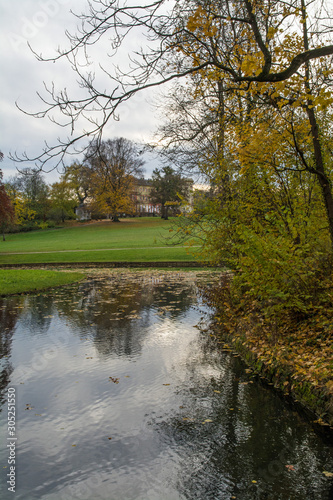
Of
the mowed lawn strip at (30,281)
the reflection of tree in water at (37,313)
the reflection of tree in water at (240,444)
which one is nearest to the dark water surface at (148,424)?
the reflection of tree in water at (240,444)

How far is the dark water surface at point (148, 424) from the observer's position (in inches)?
155

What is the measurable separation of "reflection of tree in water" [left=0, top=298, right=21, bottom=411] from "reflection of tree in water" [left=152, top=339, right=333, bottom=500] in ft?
8.79

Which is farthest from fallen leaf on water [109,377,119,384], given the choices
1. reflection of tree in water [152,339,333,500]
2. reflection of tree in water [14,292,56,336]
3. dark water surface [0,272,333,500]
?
reflection of tree in water [14,292,56,336]

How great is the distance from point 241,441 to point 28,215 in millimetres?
77158

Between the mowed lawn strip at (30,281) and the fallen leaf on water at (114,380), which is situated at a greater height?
the fallen leaf on water at (114,380)

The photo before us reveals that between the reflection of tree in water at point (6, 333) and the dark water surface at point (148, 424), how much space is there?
53 millimetres

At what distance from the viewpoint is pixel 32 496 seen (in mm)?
3768

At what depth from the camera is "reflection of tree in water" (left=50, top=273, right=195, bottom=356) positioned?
358 inches

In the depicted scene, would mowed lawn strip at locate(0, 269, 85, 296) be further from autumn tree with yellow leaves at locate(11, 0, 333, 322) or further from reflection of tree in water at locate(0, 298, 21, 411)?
autumn tree with yellow leaves at locate(11, 0, 333, 322)

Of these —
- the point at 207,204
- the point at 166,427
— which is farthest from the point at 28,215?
the point at 166,427

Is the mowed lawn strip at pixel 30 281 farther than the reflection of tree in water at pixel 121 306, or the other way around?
the mowed lawn strip at pixel 30 281

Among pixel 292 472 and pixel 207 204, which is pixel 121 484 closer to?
pixel 292 472

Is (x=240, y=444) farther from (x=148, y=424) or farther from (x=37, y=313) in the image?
(x=37, y=313)

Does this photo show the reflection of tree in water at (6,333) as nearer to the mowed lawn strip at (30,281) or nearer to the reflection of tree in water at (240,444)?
the mowed lawn strip at (30,281)
